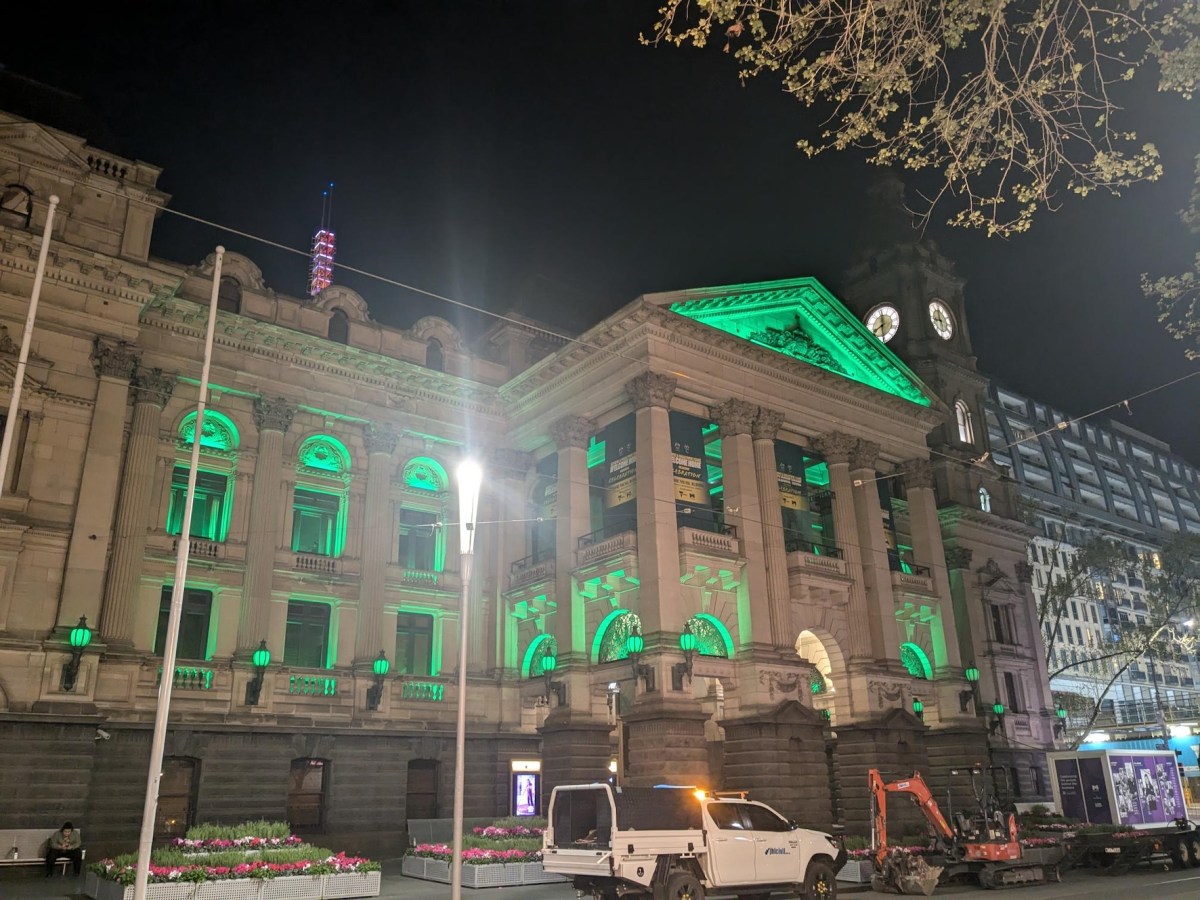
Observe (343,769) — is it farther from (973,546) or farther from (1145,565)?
(1145,565)

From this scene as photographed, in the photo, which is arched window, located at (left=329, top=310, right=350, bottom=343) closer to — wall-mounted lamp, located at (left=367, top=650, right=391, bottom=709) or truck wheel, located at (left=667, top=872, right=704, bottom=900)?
wall-mounted lamp, located at (left=367, top=650, right=391, bottom=709)

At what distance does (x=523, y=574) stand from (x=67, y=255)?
19.9 meters

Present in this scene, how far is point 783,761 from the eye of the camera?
30250mm

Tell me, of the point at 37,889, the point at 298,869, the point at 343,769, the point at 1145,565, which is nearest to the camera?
the point at 298,869

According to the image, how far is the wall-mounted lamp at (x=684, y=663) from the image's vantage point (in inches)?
1150

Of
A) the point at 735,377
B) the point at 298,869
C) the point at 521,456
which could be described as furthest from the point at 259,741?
the point at 735,377

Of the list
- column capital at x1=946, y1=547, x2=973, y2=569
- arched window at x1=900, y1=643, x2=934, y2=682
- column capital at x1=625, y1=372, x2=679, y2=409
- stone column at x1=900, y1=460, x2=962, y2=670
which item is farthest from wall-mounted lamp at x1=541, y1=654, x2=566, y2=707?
column capital at x1=946, y1=547, x2=973, y2=569

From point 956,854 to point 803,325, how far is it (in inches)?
924

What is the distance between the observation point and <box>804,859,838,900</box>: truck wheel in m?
18.1

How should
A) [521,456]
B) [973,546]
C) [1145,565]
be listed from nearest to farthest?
[521,456]
[973,546]
[1145,565]

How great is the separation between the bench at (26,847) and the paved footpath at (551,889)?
0.32 meters

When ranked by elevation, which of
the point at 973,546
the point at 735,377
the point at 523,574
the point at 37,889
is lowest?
the point at 37,889

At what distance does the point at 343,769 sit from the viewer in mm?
30219

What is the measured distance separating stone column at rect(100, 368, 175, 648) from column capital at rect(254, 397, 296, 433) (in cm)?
305
